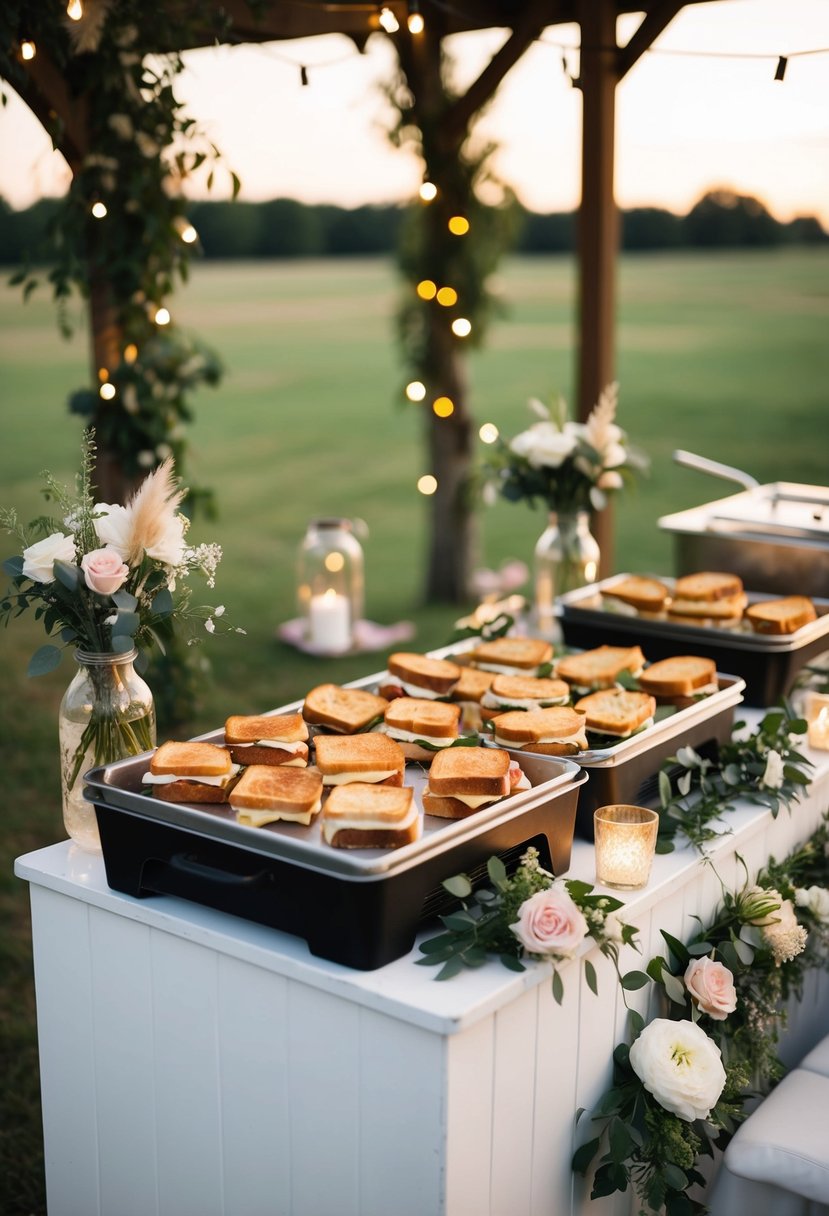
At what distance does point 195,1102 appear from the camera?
154 centimetres

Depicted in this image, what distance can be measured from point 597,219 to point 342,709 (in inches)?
83.3

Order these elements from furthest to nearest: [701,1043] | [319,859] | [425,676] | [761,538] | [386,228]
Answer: [386,228] < [761,538] < [425,676] < [701,1043] < [319,859]

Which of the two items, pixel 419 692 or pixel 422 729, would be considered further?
pixel 419 692

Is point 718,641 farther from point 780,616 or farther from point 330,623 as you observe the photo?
point 330,623

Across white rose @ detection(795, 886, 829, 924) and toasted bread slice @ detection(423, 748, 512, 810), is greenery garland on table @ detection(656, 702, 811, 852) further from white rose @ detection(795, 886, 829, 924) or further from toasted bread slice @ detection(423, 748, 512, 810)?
toasted bread slice @ detection(423, 748, 512, 810)

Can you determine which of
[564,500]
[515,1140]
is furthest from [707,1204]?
[564,500]

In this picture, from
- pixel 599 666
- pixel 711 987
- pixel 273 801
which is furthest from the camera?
pixel 599 666

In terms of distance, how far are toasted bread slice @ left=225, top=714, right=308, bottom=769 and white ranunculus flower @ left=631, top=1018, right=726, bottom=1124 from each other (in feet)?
1.86

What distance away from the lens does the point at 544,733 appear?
5.48ft

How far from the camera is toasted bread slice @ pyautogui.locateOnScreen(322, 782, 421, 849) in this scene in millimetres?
1377

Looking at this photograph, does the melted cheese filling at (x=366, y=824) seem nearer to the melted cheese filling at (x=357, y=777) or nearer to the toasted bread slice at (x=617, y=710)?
the melted cheese filling at (x=357, y=777)

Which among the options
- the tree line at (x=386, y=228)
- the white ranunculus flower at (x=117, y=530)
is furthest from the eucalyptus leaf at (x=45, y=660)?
the tree line at (x=386, y=228)

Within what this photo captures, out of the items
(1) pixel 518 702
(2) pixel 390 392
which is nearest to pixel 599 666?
(1) pixel 518 702

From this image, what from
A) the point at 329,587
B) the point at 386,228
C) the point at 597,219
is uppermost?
the point at 386,228
